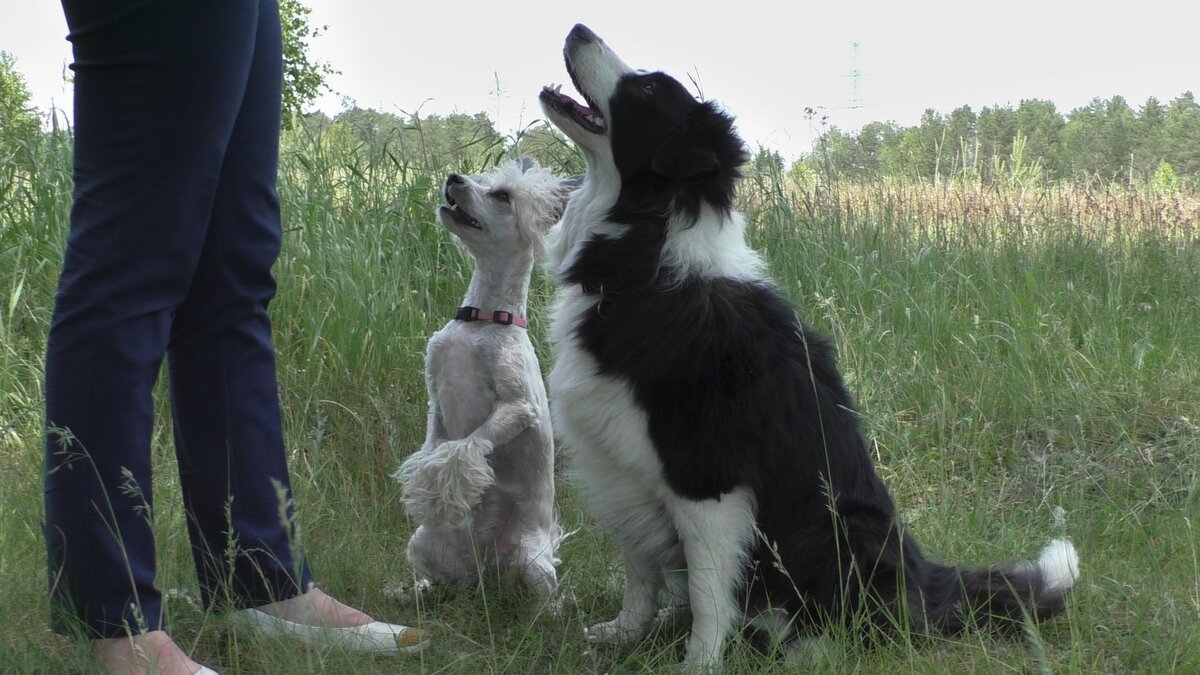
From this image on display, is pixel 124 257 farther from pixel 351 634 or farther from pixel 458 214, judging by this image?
pixel 458 214

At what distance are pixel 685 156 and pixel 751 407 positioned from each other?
660mm

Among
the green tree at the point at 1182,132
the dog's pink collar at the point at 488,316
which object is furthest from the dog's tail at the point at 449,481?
the green tree at the point at 1182,132

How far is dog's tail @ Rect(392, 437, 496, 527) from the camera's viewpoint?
2.63 metres

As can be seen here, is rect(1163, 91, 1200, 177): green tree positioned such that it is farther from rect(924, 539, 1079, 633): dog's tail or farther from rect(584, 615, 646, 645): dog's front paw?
rect(584, 615, 646, 645): dog's front paw

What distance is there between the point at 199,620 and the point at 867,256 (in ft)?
12.8

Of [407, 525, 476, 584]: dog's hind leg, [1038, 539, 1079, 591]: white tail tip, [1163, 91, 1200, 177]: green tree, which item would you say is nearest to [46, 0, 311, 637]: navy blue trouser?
[407, 525, 476, 584]: dog's hind leg

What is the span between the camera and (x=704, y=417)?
2.30 metres

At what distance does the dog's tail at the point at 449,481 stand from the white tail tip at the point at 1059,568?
4.80ft

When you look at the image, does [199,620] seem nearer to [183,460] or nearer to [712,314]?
[183,460]

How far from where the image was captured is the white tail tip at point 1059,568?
2.49m

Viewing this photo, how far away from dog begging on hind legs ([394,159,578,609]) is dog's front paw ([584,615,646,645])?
7.8 inches

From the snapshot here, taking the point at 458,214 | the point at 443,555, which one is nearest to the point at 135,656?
the point at 443,555

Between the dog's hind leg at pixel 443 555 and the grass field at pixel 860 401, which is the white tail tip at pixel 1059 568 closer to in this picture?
the grass field at pixel 860 401

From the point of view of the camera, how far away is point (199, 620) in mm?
2234
